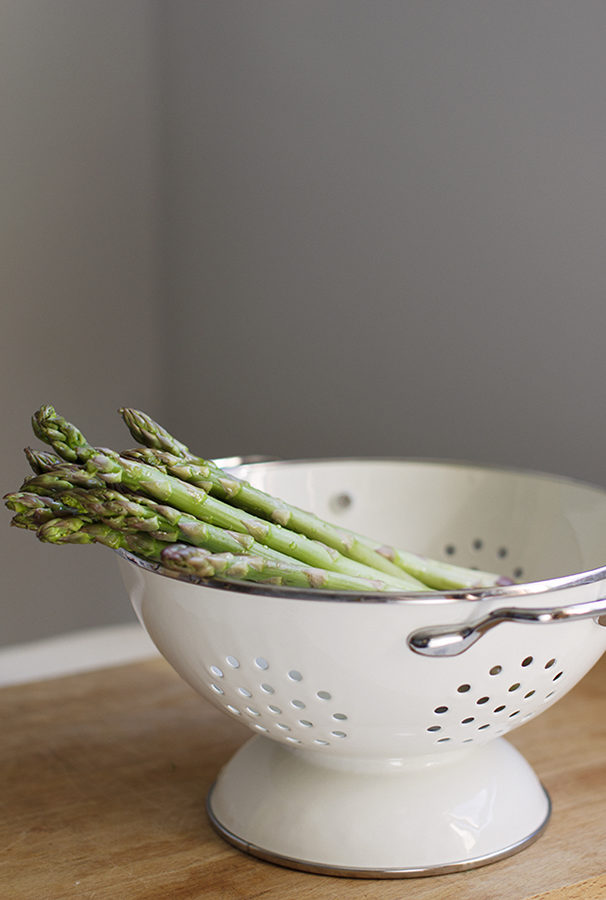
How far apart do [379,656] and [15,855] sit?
12.9 inches

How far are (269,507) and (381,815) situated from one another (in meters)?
0.22

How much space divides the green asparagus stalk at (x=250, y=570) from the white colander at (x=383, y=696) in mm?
14

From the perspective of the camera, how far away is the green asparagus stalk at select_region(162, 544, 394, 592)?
0.56 meters

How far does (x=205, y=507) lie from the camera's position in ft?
2.04

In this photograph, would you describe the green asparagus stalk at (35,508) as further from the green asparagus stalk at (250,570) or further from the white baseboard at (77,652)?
the white baseboard at (77,652)

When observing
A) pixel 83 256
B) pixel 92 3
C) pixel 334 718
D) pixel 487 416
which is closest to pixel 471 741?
pixel 334 718

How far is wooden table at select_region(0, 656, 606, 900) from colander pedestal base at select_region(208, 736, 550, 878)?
0.04ft

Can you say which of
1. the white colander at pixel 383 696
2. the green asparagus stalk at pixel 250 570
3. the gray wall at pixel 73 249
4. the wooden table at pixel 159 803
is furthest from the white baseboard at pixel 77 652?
the green asparagus stalk at pixel 250 570

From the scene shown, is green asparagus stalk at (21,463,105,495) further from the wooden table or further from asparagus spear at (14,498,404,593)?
the wooden table

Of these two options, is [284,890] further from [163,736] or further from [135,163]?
[135,163]

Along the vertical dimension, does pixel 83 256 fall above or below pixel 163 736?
above

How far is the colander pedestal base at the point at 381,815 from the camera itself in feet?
2.08

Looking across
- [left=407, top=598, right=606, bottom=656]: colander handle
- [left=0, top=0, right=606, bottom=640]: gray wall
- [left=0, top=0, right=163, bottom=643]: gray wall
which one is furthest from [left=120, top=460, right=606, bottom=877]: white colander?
[left=0, top=0, right=163, bottom=643]: gray wall

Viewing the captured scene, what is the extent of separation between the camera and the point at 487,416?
119 cm
